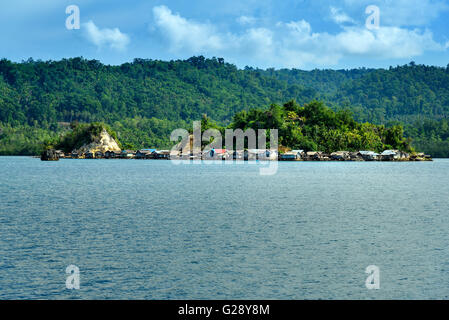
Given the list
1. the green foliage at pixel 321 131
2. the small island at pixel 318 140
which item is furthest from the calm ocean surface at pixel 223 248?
the green foliage at pixel 321 131

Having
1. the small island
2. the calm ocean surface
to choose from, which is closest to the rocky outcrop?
the small island

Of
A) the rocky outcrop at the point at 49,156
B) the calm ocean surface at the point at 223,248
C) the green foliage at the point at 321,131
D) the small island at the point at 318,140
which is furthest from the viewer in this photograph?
the rocky outcrop at the point at 49,156

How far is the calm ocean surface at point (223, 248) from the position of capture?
21.5 m

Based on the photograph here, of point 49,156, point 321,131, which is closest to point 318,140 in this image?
point 321,131

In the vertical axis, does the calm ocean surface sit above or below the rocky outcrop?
below

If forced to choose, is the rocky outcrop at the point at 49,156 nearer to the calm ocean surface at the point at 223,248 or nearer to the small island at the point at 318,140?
the small island at the point at 318,140

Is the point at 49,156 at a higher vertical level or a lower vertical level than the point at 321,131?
lower

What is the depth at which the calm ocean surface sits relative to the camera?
→ 70.6ft

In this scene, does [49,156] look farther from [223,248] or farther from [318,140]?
[223,248]

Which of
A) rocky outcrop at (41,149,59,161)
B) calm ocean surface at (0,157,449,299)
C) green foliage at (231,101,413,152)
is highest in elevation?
green foliage at (231,101,413,152)

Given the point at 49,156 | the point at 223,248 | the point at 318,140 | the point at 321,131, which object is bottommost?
the point at 223,248

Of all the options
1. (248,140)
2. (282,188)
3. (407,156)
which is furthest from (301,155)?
(282,188)

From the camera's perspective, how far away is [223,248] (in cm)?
2869

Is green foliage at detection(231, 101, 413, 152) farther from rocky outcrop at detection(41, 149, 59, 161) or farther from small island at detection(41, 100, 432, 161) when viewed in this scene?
rocky outcrop at detection(41, 149, 59, 161)
